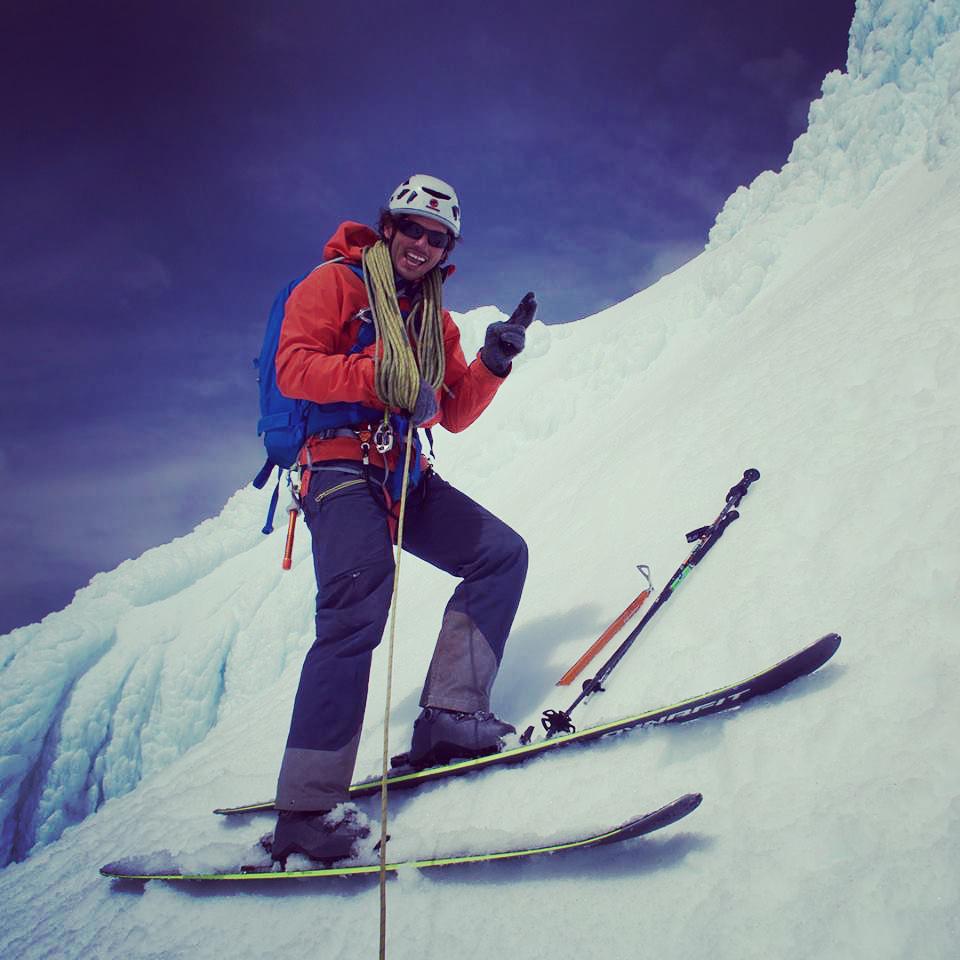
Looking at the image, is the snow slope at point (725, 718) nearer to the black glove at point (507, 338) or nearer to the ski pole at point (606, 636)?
the ski pole at point (606, 636)

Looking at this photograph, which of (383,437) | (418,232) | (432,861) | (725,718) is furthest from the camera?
(418,232)

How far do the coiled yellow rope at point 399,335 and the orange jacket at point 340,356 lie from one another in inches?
2.7

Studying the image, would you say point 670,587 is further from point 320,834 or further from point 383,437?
point 320,834

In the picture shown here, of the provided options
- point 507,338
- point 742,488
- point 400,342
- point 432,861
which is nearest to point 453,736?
point 432,861

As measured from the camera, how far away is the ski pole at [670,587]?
265 centimetres

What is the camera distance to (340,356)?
2.70 meters

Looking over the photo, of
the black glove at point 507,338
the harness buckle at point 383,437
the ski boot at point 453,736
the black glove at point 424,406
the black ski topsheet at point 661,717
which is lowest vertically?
the black ski topsheet at point 661,717

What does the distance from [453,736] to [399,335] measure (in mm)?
1882

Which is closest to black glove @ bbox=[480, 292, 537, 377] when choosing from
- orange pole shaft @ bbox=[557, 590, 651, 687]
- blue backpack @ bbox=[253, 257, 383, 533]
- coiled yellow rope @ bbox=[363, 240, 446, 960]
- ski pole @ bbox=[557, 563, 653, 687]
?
coiled yellow rope @ bbox=[363, 240, 446, 960]

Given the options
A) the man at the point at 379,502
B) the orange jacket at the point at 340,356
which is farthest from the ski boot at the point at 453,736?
the orange jacket at the point at 340,356

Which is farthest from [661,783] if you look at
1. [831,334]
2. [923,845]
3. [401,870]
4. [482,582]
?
[831,334]

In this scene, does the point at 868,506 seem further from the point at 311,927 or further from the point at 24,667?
the point at 24,667

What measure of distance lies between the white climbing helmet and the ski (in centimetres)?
275

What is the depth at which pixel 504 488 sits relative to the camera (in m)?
9.98
